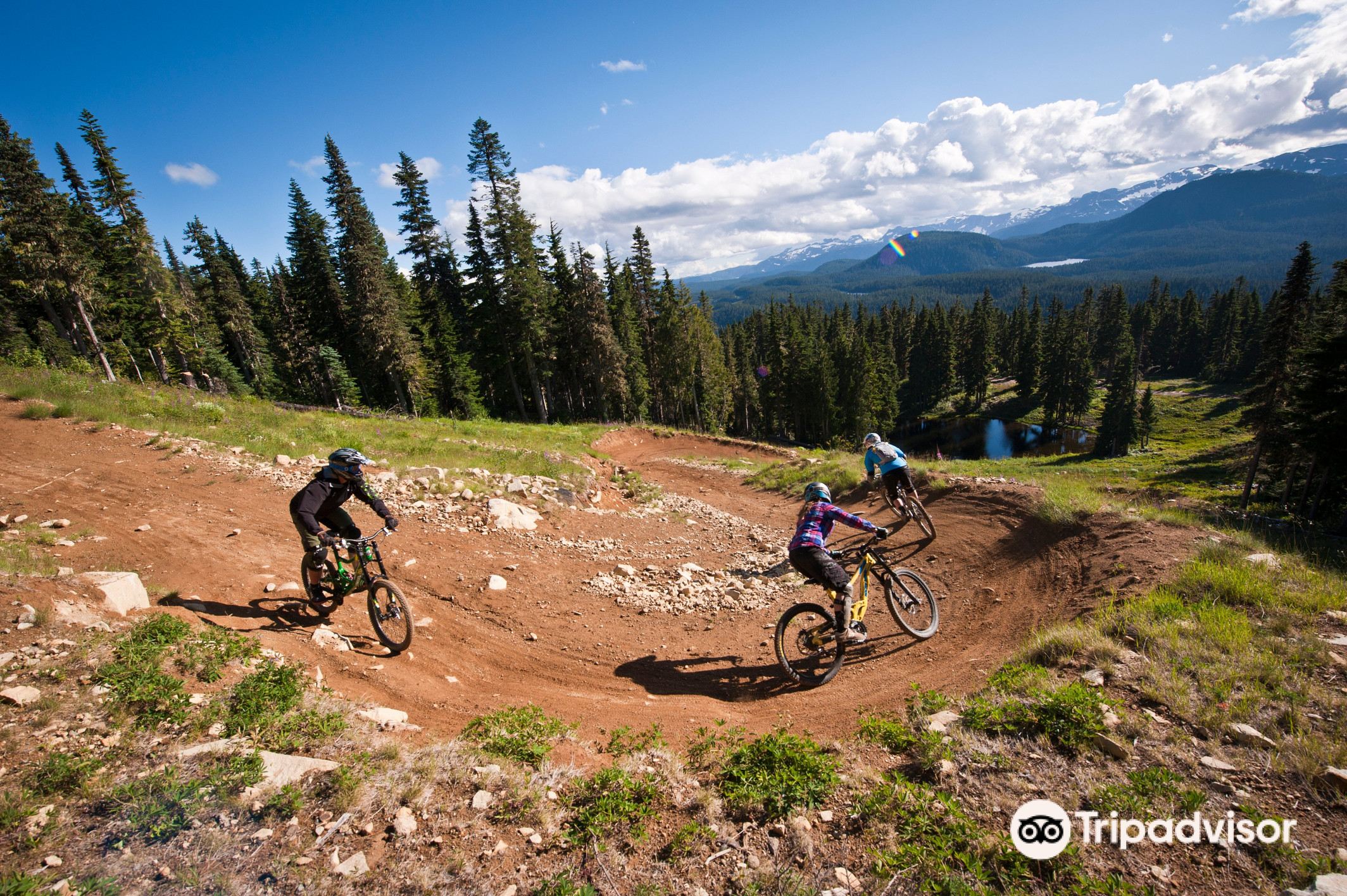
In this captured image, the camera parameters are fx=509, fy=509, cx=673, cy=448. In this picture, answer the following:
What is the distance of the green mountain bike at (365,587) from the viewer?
24.3 ft

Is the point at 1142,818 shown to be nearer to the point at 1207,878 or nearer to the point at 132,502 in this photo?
the point at 1207,878

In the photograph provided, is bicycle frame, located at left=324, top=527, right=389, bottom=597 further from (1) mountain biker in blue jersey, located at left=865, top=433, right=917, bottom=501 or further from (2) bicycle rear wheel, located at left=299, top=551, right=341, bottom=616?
(1) mountain biker in blue jersey, located at left=865, top=433, right=917, bottom=501

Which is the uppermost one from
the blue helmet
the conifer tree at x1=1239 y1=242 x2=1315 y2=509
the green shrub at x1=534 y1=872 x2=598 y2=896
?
the blue helmet

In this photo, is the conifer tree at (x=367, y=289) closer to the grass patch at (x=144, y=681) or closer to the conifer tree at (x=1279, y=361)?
the grass patch at (x=144, y=681)

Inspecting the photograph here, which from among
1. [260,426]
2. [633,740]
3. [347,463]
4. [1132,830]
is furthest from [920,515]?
[260,426]

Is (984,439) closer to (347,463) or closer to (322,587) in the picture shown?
(347,463)

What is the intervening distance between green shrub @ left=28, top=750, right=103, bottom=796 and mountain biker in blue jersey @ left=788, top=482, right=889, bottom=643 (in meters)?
7.06

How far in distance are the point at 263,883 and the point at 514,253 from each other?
1377 inches

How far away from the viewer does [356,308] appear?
31891mm

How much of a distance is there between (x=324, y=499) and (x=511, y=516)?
569cm

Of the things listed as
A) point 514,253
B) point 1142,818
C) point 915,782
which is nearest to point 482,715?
point 915,782

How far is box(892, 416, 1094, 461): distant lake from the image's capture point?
6556 cm

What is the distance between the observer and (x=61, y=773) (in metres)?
3.93

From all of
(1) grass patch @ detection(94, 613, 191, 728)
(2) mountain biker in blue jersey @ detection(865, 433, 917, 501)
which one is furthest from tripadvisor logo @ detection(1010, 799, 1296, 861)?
(1) grass patch @ detection(94, 613, 191, 728)
